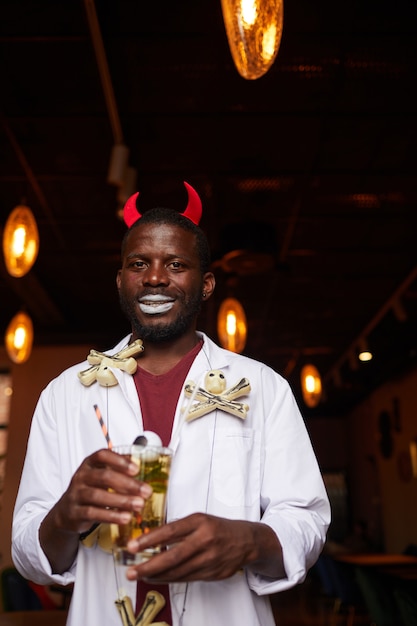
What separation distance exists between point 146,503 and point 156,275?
1.84 ft

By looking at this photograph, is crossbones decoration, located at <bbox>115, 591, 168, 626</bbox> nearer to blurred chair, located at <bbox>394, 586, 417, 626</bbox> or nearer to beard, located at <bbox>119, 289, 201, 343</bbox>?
beard, located at <bbox>119, 289, 201, 343</bbox>

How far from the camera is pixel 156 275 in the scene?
4.53ft

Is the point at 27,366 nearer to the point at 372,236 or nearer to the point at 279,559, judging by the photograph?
the point at 372,236

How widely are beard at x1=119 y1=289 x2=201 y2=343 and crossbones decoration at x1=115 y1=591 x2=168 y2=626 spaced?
1.76ft

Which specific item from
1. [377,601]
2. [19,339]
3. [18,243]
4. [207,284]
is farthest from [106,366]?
[19,339]

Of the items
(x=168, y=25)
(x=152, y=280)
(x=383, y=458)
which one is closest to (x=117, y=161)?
(x=168, y=25)

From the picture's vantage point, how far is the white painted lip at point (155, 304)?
1.39 m

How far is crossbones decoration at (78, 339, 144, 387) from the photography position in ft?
4.48

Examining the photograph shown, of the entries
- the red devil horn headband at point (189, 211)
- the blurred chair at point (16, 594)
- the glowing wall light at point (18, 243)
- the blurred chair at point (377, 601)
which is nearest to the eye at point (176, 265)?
the red devil horn headband at point (189, 211)

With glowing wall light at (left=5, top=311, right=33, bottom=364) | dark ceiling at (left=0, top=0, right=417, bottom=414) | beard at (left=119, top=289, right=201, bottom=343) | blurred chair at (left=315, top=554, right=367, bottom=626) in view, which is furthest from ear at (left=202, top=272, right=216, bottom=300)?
blurred chair at (left=315, top=554, right=367, bottom=626)

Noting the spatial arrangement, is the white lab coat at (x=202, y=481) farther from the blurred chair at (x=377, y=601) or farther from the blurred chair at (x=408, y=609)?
the blurred chair at (x=377, y=601)

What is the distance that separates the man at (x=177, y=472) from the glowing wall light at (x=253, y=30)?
1002 mm

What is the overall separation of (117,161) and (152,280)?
8.73 feet

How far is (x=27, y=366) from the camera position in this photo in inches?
312
